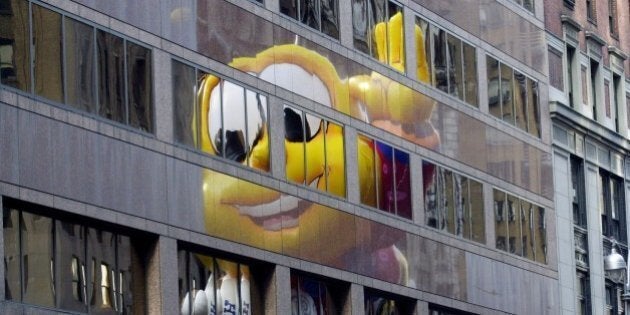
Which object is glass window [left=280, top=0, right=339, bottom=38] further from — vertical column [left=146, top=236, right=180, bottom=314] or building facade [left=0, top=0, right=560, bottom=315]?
vertical column [left=146, top=236, right=180, bottom=314]

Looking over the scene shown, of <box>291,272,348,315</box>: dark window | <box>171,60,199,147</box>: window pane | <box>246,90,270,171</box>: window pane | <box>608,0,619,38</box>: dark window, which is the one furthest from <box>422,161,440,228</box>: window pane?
<box>608,0,619,38</box>: dark window

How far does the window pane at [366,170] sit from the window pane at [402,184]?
1762 millimetres

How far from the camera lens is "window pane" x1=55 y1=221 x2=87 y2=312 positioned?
4091cm

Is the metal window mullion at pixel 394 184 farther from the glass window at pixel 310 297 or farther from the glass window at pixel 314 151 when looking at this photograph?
the glass window at pixel 310 297

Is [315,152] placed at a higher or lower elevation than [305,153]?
higher

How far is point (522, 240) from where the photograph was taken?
6681 centimetres

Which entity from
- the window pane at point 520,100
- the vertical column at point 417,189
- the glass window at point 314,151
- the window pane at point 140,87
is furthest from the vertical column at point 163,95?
the window pane at point 520,100

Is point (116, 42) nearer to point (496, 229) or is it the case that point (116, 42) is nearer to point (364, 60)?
point (364, 60)

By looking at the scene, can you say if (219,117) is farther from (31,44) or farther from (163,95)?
(31,44)

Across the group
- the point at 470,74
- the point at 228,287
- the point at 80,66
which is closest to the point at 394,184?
the point at 470,74

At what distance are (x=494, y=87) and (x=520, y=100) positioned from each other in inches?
95.4

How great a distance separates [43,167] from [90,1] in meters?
4.25

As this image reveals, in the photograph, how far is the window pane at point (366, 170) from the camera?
55219 millimetres

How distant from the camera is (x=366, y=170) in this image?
55531 millimetres
